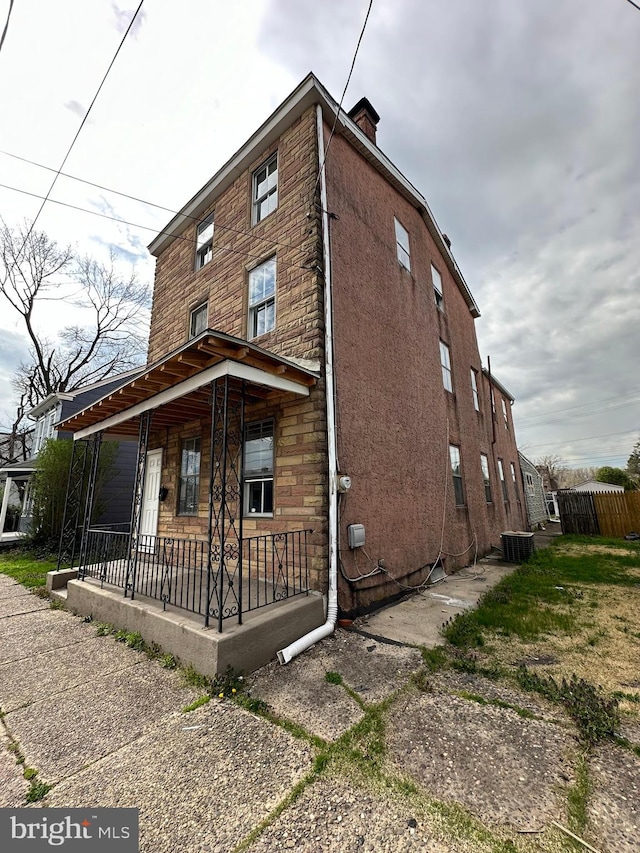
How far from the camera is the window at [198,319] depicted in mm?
8211

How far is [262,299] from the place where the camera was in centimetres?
659

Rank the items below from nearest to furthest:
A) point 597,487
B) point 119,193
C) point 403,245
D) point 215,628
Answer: point 215,628 < point 119,193 < point 403,245 < point 597,487

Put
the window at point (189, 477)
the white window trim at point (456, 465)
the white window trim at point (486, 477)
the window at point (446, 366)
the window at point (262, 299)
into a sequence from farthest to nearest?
the white window trim at point (486, 477) → the window at point (446, 366) → the white window trim at point (456, 465) → the window at point (189, 477) → the window at point (262, 299)

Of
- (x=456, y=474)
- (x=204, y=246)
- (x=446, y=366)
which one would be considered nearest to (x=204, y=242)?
(x=204, y=246)

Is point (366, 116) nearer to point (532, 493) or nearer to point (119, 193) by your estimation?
point (119, 193)

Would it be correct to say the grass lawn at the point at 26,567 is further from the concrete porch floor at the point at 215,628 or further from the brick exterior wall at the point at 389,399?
the brick exterior wall at the point at 389,399

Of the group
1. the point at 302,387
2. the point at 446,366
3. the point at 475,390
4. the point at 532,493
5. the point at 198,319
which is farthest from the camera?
the point at 532,493

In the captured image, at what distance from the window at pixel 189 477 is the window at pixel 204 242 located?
4.43m

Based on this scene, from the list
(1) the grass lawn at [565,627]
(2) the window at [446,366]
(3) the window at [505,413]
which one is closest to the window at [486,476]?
(2) the window at [446,366]

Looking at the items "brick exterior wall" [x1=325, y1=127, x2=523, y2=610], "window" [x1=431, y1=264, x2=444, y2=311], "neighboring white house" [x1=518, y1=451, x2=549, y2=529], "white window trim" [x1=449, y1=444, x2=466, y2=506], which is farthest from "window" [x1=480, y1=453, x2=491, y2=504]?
"neighboring white house" [x1=518, y1=451, x2=549, y2=529]

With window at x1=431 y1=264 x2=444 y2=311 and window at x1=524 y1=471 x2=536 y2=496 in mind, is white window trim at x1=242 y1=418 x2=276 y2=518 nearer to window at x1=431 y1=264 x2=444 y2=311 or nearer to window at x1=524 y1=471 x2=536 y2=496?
window at x1=431 y1=264 x2=444 y2=311

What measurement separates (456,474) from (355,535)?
208 inches

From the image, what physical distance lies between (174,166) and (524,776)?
8411 millimetres

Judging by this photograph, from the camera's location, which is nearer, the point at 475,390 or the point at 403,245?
the point at 403,245
